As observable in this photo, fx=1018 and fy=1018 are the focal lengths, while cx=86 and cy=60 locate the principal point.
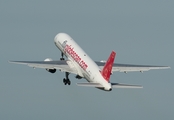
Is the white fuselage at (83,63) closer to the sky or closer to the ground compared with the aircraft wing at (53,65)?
closer to the sky

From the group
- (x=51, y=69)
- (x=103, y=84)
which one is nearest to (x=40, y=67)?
(x=51, y=69)

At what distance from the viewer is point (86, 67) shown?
184 meters

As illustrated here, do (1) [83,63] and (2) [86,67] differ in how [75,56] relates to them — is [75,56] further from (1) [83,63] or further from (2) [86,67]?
(2) [86,67]

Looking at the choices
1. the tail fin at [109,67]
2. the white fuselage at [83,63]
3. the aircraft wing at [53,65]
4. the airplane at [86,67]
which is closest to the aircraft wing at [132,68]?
the airplane at [86,67]

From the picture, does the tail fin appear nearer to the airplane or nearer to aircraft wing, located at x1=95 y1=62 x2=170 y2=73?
the airplane

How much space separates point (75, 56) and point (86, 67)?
757 centimetres

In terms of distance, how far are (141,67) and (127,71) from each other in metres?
2.79

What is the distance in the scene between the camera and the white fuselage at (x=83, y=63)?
585ft

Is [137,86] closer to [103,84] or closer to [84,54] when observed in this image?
[103,84]

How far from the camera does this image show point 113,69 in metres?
190

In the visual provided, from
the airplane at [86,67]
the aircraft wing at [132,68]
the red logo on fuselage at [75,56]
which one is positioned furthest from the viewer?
the aircraft wing at [132,68]

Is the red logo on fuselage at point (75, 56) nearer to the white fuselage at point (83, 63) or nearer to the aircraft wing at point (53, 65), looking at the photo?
the white fuselage at point (83, 63)

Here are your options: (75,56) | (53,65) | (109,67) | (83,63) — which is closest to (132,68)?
(83,63)

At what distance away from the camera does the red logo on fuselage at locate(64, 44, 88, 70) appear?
608ft
